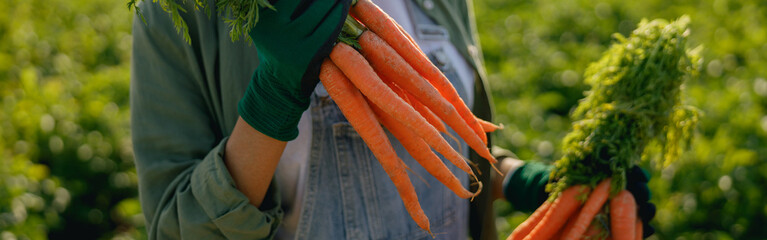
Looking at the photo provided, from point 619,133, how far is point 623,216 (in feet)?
0.72

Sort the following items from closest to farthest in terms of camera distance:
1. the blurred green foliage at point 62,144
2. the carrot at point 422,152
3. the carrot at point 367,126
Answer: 1. the carrot at point 367,126
2. the carrot at point 422,152
3. the blurred green foliage at point 62,144

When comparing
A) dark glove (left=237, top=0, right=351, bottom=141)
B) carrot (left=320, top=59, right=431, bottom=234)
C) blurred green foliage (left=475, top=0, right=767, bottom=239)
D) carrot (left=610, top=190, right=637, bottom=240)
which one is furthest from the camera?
blurred green foliage (left=475, top=0, right=767, bottom=239)

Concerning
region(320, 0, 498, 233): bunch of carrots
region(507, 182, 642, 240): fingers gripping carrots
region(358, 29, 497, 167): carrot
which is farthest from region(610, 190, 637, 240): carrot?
region(358, 29, 497, 167): carrot

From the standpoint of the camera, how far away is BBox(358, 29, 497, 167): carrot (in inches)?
49.6

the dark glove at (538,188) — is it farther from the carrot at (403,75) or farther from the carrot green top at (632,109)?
the carrot at (403,75)

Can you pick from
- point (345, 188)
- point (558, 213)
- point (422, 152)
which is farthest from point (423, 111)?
point (558, 213)

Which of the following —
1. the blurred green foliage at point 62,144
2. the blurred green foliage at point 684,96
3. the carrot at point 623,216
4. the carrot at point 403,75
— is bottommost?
the blurred green foliage at point 684,96

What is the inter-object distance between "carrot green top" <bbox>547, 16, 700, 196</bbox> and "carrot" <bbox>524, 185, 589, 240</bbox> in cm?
3

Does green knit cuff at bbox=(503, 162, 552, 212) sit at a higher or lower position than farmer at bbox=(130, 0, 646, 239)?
lower

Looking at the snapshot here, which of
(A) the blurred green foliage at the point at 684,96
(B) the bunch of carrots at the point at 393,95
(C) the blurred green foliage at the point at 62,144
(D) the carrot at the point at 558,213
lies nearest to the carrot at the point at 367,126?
(B) the bunch of carrots at the point at 393,95

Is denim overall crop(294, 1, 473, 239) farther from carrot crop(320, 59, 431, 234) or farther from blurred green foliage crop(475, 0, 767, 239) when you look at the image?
blurred green foliage crop(475, 0, 767, 239)

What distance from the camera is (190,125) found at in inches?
54.2

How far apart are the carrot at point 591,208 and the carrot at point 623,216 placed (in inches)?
1.4

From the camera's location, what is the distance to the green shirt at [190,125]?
50.5 inches
